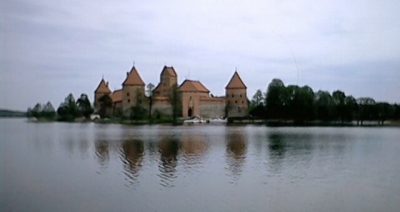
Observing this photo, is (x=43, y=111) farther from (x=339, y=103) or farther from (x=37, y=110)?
(x=339, y=103)

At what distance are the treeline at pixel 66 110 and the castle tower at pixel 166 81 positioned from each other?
89 cm

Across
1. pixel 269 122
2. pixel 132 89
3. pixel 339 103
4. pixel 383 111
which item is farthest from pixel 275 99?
pixel 132 89

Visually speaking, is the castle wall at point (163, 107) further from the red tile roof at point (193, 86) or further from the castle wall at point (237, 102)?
the castle wall at point (237, 102)

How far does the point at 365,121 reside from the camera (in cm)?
549

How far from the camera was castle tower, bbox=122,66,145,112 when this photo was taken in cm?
544

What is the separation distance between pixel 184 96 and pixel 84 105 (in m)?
1.37

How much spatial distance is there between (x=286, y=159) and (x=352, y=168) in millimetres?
807

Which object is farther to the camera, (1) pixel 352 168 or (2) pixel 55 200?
(1) pixel 352 168

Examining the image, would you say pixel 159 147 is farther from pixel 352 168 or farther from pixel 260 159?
pixel 352 168

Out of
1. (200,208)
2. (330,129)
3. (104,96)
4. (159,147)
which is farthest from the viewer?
(159,147)

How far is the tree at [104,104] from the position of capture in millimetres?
5473

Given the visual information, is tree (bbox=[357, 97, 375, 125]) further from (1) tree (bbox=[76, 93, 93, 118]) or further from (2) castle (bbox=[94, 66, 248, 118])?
(1) tree (bbox=[76, 93, 93, 118])

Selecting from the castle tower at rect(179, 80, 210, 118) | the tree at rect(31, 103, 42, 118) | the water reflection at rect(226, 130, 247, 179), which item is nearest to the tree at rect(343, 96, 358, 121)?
the water reflection at rect(226, 130, 247, 179)

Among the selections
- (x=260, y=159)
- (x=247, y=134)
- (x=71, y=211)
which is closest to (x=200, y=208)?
(x=71, y=211)
